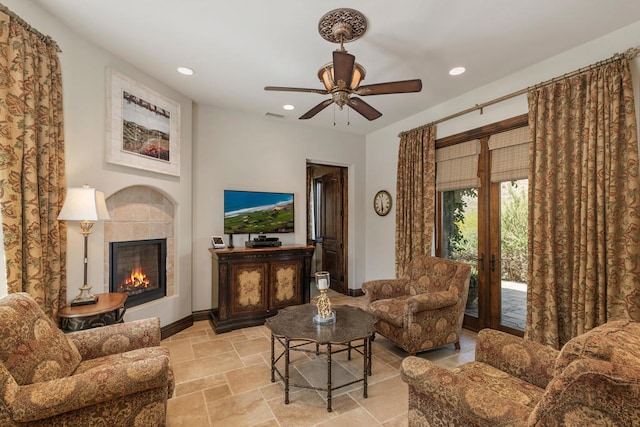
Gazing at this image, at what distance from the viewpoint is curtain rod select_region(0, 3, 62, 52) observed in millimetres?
2004

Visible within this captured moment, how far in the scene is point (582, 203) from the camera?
263cm

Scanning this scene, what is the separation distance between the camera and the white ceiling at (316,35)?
2260 mm

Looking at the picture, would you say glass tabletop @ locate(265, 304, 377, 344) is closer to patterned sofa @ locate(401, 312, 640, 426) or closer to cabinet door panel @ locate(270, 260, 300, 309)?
patterned sofa @ locate(401, 312, 640, 426)

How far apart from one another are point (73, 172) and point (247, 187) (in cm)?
220

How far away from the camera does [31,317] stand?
162 cm

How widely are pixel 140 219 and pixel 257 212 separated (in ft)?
5.22

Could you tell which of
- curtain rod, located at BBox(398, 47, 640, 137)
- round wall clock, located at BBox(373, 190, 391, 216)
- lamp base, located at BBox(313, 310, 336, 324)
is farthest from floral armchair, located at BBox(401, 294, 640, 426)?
round wall clock, located at BBox(373, 190, 391, 216)

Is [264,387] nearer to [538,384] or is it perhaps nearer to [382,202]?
[538,384]

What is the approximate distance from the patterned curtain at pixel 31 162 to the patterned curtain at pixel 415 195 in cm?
402

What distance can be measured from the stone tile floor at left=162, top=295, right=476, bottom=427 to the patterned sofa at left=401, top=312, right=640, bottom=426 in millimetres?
724

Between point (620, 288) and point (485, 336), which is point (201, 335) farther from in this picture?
point (620, 288)

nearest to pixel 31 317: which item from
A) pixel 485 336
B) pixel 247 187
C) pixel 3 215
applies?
pixel 3 215

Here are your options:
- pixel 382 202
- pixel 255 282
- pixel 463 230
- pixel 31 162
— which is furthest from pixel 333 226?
pixel 31 162

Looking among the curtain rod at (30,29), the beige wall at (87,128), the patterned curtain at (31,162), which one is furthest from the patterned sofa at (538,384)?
the curtain rod at (30,29)
